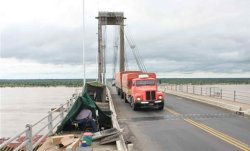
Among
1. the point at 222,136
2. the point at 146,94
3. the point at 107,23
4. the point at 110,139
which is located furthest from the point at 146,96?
the point at 107,23

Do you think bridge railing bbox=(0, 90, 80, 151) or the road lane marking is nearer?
bridge railing bbox=(0, 90, 80, 151)

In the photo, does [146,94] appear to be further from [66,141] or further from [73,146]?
[73,146]

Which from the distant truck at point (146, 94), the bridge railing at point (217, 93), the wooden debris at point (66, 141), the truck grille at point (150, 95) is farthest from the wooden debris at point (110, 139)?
the bridge railing at point (217, 93)

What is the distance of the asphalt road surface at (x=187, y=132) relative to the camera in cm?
1509

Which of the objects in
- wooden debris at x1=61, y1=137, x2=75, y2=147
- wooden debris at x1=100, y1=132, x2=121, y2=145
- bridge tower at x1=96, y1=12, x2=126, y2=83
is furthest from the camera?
bridge tower at x1=96, y1=12, x2=126, y2=83

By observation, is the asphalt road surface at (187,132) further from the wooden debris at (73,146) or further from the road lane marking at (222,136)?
the wooden debris at (73,146)

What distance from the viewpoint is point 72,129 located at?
54.8ft

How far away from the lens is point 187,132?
18.5m

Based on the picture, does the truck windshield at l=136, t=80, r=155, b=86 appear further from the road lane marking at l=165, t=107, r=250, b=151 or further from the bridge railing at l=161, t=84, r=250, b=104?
the road lane marking at l=165, t=107, r=250, b=151

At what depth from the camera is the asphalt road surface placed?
1509 centimetres

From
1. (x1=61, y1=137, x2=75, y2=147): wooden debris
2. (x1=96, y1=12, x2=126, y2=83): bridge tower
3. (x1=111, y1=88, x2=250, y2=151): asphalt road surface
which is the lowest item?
(x1=111, y1=88, x2=250, y2=151): asphalt road surface

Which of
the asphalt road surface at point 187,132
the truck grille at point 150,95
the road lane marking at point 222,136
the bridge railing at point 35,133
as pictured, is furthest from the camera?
the truck grille at point 150,95

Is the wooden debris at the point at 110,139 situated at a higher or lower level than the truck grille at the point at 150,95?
lower

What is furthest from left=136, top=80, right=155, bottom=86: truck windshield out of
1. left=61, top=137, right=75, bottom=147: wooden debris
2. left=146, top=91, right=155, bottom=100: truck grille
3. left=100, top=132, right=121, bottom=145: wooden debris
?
left=61, top=137, right=75, bottom=147: wooden debris
